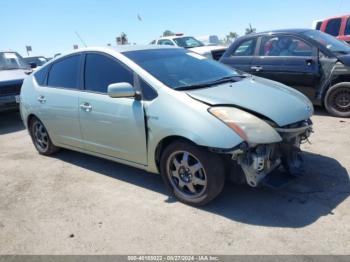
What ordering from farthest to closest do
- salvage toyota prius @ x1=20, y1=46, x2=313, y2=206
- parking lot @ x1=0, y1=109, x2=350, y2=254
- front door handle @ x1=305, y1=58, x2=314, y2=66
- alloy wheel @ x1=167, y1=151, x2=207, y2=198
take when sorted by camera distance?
front door handle @ x1=305, y1=58, x2=314, y2=66 → alloy wheel @ x1=167, y1=151, x2=207, y2=198 → salvage toyota prius @ x1=20, y1=46, x2=313, y2=206 → parking lot @ x1=0, y1=109, x2=350, y2=254

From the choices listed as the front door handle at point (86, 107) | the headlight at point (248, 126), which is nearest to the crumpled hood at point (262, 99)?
the headlight at point (248, 126)

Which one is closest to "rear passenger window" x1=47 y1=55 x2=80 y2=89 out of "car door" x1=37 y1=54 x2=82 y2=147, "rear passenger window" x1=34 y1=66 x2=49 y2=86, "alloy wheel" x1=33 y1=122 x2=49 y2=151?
"car door" x1=37 y1=54 x2=82 y2=147

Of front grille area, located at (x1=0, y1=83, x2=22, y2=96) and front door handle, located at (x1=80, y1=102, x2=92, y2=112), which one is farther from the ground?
front door handle, located at (x1=80, y1=102, x2=92, y2=112)

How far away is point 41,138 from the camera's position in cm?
586

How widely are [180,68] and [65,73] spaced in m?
1.76

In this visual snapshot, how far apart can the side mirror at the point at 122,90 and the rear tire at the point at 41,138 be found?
7.12 ft

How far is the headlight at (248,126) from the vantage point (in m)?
3.27

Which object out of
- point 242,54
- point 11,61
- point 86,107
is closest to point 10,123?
point 11,61

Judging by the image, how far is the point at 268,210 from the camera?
3.62 metres

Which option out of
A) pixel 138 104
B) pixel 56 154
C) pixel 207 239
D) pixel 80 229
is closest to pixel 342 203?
pixel 207 239

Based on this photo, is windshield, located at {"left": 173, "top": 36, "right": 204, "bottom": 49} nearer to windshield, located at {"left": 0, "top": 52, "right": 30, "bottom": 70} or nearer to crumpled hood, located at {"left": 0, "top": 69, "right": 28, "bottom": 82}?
windshield, located at {"left": 0, "top": 52, "right": 30, "bottom": 70}

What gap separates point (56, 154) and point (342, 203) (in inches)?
169

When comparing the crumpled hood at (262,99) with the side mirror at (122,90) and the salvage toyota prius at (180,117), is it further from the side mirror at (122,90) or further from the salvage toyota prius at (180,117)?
the side mirror at (122,90)

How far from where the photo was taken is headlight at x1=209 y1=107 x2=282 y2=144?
327 cm
